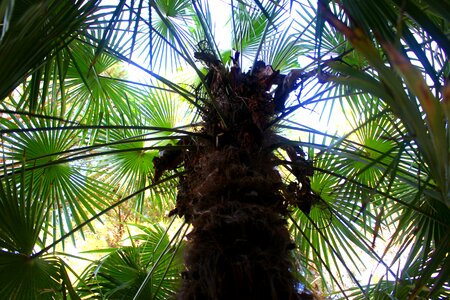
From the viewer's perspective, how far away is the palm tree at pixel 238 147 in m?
0.98

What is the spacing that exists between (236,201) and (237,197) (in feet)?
0.10

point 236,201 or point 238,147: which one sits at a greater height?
point 238,147

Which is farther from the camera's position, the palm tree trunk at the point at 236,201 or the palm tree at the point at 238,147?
the palm tree trunk at the point at 236,201

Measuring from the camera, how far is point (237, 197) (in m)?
1.43

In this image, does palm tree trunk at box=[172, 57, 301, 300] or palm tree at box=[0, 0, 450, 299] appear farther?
palm tree trunk at box=[172, 57, 301, 300]

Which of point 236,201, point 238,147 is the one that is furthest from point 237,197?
point 238,147

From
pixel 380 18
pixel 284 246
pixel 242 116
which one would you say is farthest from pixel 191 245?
pixel 380 18

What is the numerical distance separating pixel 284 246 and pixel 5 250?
42.3 inches

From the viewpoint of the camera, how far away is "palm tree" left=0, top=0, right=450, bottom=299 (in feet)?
3.22

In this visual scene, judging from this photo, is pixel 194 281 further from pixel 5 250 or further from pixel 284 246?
pixel 5 250

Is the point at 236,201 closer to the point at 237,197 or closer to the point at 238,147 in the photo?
the point at 237,197

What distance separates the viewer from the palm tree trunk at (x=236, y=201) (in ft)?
3.95

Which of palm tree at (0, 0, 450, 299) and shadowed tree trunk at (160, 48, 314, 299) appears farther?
shadowed tree trunk at (160, 48, 314, 299)

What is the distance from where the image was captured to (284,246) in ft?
4.39
